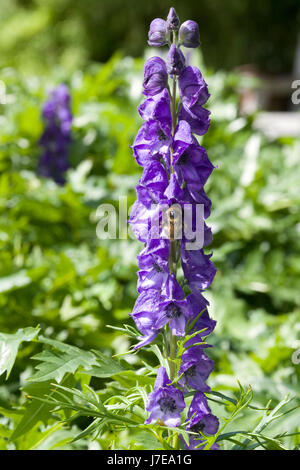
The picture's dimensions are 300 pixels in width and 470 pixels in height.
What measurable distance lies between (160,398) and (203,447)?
0.17m

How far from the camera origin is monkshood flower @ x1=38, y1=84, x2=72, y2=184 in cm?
322

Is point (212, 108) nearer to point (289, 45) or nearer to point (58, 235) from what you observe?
point (58, 235)

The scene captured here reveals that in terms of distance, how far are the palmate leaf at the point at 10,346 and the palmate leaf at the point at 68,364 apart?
27 mm

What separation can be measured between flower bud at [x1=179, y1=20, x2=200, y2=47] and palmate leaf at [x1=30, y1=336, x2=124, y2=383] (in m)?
0.60

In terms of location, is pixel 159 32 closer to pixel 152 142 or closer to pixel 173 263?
pixel 152 142

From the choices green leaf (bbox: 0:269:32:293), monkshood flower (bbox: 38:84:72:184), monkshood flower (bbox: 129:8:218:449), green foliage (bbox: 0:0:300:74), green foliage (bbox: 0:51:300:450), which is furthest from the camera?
green foliage (bbox: 0:0:300:74)

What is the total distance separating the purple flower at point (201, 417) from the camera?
1020mm

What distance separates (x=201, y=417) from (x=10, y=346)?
40 cm

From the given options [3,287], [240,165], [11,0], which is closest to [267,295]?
[240,165]

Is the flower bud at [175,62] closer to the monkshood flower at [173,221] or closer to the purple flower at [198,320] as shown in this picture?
the monkshood flower at [173,221]

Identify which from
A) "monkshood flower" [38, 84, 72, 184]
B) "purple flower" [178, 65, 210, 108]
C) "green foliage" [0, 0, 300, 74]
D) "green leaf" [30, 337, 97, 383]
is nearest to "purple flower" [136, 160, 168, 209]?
"purple flower" [178, 65, 210, 108]

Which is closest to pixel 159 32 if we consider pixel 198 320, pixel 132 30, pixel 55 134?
pixel 198 320

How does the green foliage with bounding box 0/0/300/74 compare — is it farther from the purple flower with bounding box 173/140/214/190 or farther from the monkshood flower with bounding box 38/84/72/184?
the purple flower with bounding box 173/140/214/190

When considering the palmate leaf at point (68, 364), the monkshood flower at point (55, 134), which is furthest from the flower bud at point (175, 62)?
the monkshood flower at point (55, 134)
